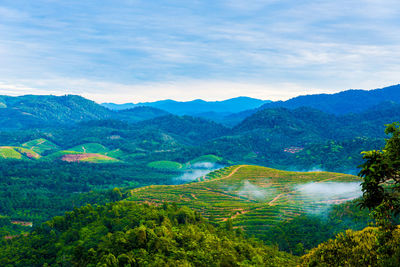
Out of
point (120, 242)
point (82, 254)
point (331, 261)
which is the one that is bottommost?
point (82, 254)

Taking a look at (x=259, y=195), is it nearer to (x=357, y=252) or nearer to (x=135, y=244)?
(x=135, y=244)

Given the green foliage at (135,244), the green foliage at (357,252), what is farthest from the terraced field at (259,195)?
the green foliage at (357,252)

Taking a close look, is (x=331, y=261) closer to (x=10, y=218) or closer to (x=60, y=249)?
(x=60, y=249)

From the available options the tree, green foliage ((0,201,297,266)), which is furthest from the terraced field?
the tree

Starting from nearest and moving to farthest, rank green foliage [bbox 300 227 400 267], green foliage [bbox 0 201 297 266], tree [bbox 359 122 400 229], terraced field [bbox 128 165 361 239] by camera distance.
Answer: tree [bbox 359 122 400 229] < green foliage [bbox 300 227 400 267] < green foliage [bbox 0 201 297 266] < terraced field [bbox 128 165 361 239]

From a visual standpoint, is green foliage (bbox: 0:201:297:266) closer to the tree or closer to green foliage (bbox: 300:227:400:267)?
green foliage (bbox: 300:227:400:267)

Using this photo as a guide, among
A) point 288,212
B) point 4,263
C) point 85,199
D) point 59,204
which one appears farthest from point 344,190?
point 59,204
